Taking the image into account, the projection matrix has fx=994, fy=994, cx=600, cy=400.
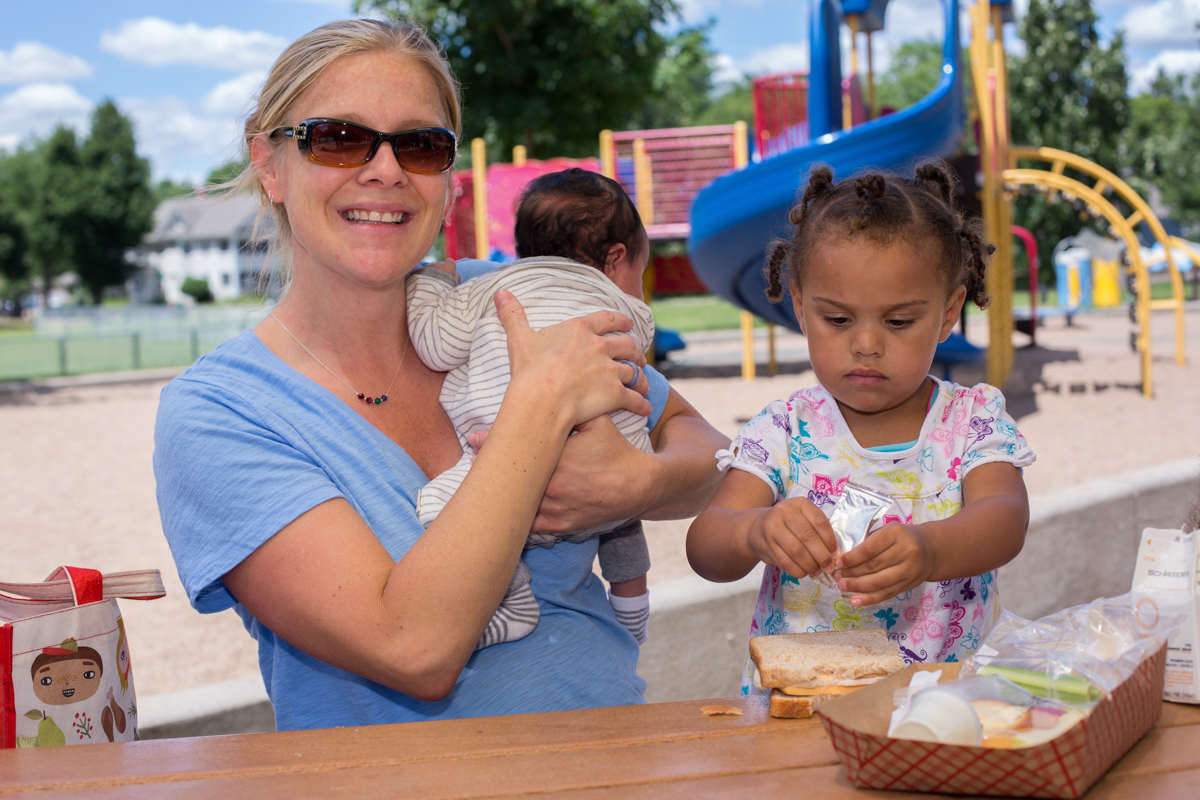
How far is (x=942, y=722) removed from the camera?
41.6 inches

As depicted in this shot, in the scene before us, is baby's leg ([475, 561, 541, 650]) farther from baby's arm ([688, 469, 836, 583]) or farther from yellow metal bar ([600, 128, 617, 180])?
yellow metal bar ([600, 128, 617, 180])

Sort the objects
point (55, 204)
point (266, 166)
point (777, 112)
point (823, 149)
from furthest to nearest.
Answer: point (55, 204) < point (777, 112) < point (823, 149) < point (266, 166)

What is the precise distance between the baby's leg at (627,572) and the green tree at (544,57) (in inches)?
776

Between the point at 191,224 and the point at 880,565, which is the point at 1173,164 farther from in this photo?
the point at 191,224

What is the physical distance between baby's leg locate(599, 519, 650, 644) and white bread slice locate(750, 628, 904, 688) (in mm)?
906

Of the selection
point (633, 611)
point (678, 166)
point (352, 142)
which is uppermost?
point (678, 166)

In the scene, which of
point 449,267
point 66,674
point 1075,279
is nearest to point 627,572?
point 449,267

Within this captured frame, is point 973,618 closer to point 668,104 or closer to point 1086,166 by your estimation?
point 1086,166

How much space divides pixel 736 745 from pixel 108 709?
1.11 m

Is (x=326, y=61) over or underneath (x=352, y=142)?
over

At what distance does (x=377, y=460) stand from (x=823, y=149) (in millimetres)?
6568

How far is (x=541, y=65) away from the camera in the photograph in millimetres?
21234

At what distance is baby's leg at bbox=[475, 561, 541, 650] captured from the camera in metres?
1.80

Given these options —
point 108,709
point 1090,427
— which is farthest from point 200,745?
point 1090,427
